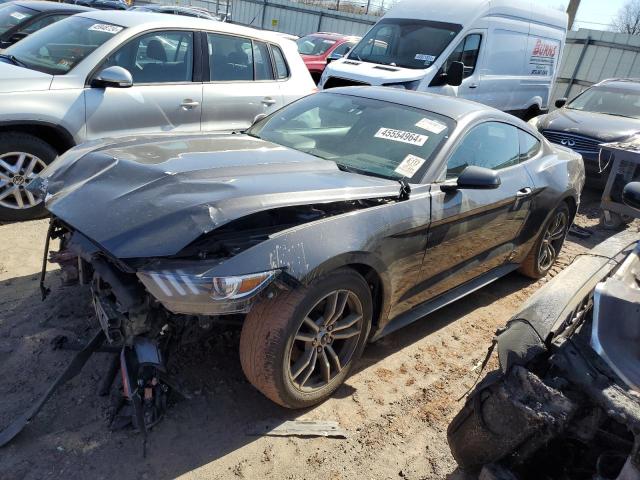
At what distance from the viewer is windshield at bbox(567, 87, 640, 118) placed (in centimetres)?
865

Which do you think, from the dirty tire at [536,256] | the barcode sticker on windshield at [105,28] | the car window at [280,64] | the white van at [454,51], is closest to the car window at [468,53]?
the white van at [454,51]

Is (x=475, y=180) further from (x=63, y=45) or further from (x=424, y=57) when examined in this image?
(x=424, y=57)

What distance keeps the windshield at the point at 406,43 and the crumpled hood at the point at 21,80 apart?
17.9ft

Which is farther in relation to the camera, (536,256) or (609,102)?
(609,102)

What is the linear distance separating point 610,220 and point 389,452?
572cm

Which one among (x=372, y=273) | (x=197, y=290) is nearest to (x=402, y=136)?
(x=372, y=273)

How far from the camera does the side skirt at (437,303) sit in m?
3.19

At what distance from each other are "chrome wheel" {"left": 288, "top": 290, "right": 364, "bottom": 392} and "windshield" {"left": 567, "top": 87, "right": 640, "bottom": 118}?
787cm

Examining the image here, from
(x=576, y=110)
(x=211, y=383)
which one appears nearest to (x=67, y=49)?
(x=211, y=383)

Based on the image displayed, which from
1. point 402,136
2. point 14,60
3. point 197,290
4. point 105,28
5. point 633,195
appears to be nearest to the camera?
point 197,290

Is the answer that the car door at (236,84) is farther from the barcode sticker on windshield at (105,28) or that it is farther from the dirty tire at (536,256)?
the dirty tire at (536,256)

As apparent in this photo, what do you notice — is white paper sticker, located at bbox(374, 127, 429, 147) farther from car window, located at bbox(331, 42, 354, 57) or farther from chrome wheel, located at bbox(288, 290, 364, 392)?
car window, located at bbox(331, 42, 354, 57)

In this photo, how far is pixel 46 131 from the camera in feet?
15.3

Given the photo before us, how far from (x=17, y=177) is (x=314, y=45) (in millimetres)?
9891
